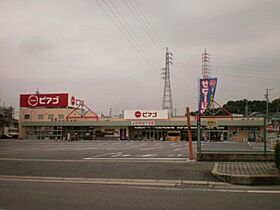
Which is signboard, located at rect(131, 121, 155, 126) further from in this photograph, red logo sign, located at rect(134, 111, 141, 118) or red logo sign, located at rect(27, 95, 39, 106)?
red logo sign, located at rect(27, 95, 39, 106)

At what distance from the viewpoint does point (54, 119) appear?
206 feet

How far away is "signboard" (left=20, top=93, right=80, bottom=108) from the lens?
209ft

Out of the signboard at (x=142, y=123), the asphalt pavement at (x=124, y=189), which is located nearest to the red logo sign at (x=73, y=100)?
the signboard at (x=142, y=123)

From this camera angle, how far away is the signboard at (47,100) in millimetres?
63750

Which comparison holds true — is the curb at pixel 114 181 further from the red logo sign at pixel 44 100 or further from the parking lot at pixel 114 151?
the red logo sign at pixel 44 100

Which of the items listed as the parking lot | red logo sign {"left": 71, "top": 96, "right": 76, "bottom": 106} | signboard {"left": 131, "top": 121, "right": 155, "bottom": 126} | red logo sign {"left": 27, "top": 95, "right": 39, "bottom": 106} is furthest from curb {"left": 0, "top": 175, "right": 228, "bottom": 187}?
red logo sign {"left": 27, "top": 95, "right": 39, "bottom": 106}

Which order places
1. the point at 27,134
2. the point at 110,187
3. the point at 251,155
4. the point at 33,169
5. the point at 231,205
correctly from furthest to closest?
the point at 27,134
the point at 251,155
the point at 33,169
the point at 110,187
the point at 231,205

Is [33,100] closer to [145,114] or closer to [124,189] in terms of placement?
[145,114]

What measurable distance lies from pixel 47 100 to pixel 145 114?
78.5 ft

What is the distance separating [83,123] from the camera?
58688mm

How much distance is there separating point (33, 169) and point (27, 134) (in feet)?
180

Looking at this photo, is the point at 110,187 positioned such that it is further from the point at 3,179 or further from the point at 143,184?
the point at 3,179

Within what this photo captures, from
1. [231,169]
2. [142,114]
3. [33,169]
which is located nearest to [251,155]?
[231,169]

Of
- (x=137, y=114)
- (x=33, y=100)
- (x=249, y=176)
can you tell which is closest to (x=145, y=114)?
(x=137, y=114)
